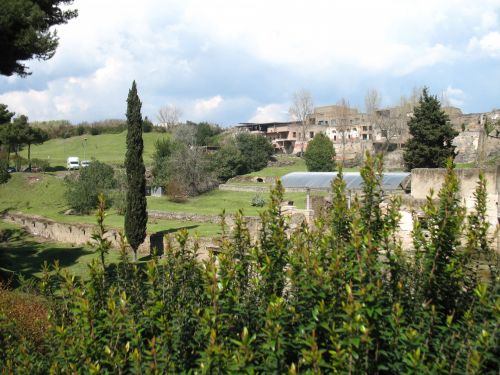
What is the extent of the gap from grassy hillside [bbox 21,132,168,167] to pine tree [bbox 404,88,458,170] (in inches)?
1515

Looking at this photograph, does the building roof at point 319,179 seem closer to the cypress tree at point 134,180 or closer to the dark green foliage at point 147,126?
the cypress tree at point 134,180

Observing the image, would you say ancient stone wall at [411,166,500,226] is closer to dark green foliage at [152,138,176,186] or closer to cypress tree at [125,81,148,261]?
cypress tree at [125,81,148,261]

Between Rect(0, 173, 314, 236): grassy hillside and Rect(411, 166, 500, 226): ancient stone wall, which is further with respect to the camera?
Rect(0, 173, 314, 236): grassy hillside

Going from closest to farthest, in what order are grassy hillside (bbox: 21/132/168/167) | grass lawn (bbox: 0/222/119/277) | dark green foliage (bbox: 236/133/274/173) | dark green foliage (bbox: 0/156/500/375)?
1. dark green foliage (bbox: 0/156/500/375)
2. grass lawn (bbox: 0/222/119/277)
3. dark green foliage (bbox: 236/133/274/173)
4. grassy hillside (bbox: 21/132/168/167)

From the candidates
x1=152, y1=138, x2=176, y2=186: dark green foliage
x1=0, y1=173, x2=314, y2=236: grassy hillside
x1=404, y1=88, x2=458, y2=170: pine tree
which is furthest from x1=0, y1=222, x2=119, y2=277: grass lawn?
x1=404, y1=88, x2=458, y2=170: pine tree

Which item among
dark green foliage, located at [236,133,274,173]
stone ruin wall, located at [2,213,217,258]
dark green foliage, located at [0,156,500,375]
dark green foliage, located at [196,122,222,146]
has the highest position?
dark green foliage, located at [196,122,222,146]

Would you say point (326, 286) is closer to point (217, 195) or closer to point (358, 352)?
point (358, 352)

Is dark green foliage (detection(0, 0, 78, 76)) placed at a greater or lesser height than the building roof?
greater

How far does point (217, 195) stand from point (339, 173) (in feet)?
145

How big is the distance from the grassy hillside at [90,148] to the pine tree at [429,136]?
38481 mm

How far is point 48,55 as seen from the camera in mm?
16500

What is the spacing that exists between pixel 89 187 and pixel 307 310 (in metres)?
37.9

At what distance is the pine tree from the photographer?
3738 centimetres

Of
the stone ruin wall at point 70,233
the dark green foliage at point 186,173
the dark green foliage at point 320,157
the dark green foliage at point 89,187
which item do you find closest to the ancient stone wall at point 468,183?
the stone ruin wall at point 70,233
